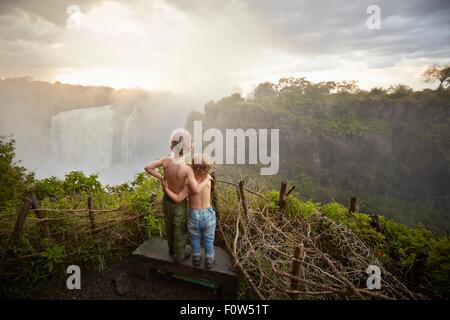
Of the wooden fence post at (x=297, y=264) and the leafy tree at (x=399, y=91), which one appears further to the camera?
the leafy tree at (x=399, y=91)

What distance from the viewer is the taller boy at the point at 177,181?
2.68m

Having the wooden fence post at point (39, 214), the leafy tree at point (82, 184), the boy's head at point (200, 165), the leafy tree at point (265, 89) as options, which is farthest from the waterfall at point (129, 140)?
the boy's head at point (200, 165)

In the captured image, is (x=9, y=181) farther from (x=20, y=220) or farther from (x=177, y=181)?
(x=177, y=181)

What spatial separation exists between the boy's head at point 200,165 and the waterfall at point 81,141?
5025 cm

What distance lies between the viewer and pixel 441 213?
30.3 m

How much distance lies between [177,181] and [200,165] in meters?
0.33

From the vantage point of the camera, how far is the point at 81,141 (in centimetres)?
4666

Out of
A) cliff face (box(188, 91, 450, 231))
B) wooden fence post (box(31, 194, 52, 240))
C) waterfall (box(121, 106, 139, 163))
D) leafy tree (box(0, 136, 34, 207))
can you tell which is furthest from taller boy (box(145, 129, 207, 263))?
waterfall (box(121, 106, 139, 163))

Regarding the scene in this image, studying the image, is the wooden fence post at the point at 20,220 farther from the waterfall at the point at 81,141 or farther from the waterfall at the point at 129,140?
the waterfall at the point at 129,140

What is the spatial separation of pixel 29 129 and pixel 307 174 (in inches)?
2556

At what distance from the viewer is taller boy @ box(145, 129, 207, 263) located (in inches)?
105

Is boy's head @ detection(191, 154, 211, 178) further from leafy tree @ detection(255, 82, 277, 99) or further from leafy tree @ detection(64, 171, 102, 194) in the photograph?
leafy tree @ detection(255, 82, 277, 99)

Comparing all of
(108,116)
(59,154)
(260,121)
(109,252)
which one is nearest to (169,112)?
(108,116)
